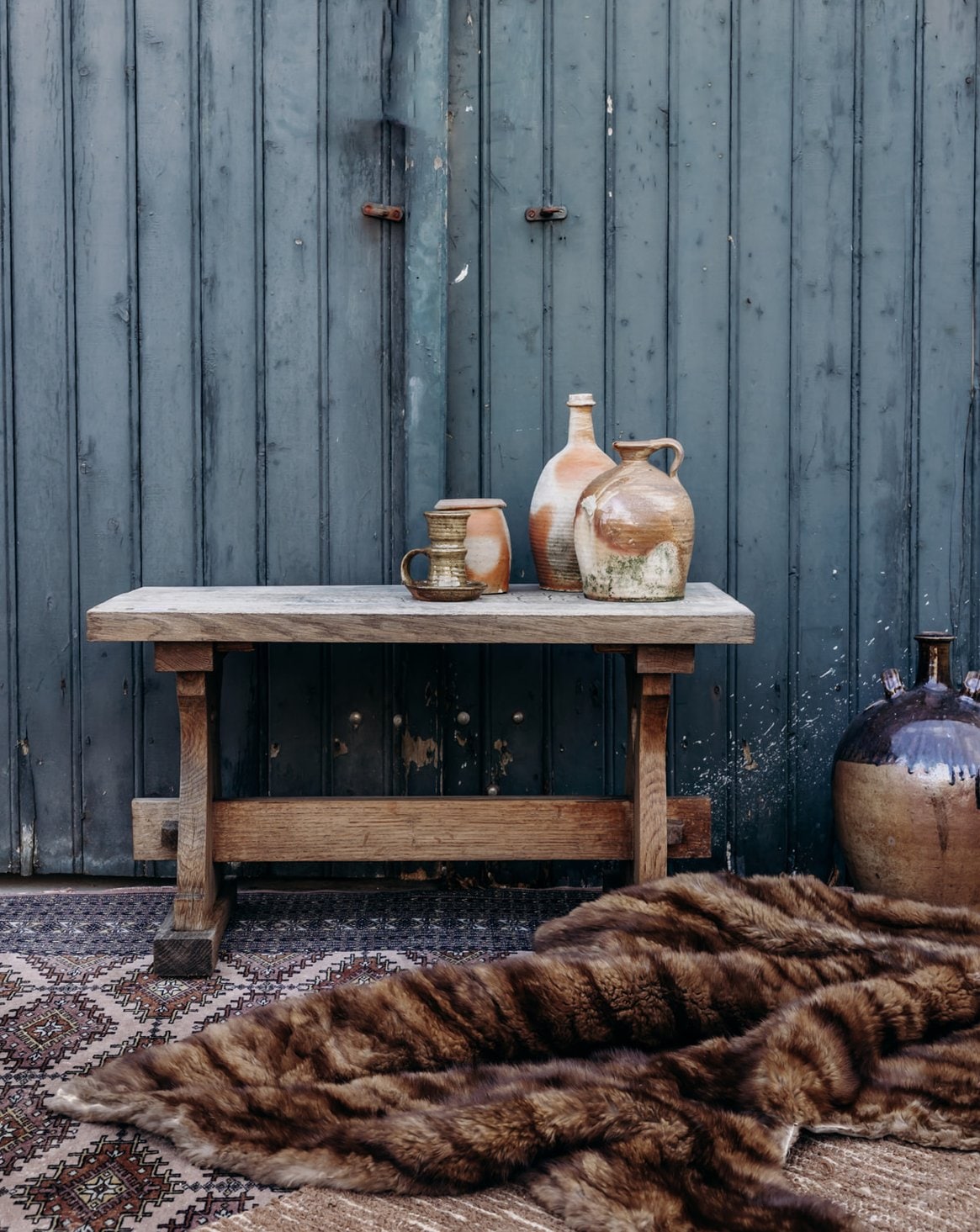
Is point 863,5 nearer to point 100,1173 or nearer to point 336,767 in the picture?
point 336,767

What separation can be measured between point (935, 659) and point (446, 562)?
1.06 m

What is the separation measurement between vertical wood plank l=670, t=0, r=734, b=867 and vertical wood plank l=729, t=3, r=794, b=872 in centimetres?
2

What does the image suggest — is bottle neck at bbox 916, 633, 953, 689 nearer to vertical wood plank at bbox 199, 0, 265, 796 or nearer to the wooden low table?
the wooden low table

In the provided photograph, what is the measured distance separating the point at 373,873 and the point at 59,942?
729mm

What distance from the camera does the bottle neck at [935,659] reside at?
2.46 m

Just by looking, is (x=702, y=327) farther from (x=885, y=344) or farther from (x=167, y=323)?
(x=167, y=323)

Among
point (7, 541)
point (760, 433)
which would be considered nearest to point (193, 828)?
point (7, 541)

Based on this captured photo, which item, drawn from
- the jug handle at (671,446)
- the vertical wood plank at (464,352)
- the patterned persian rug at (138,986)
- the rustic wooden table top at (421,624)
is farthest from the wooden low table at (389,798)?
the vertical wood plank at (464,352)

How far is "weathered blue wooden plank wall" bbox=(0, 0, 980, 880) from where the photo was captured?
2.65 meters

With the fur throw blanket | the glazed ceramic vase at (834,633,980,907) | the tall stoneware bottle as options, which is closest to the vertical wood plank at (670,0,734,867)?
the tall stoneware bottle

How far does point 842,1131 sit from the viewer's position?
1.55m

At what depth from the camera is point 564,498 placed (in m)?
2.46

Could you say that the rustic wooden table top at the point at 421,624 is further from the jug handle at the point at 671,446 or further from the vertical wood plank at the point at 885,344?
the vertical wood plank at the point at 885,344

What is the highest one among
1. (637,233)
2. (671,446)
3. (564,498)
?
(637,233)
